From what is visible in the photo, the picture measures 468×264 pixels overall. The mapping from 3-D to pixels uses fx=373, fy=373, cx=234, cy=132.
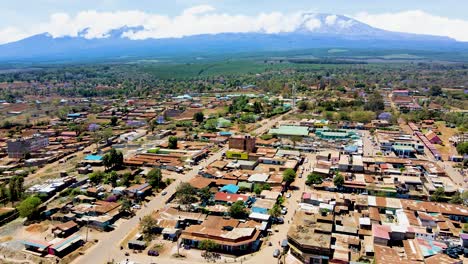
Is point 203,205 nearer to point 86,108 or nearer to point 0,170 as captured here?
point 0,170

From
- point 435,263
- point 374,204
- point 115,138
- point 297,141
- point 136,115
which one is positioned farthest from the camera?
point 136,115

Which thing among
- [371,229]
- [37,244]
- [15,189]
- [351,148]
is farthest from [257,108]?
[37,244]

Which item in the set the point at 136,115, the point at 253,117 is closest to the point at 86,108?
the point at 136,115

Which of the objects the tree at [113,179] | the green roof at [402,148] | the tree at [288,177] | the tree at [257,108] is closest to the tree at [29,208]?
the tree at [113,179]

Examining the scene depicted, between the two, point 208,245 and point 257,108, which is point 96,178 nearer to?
point 208,245

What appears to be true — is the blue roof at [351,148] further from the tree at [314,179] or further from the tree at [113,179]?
the tree at [113,179]
